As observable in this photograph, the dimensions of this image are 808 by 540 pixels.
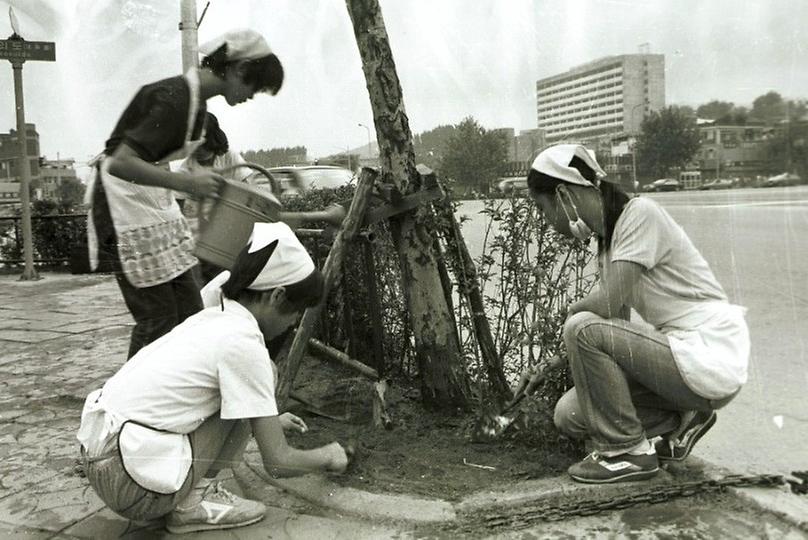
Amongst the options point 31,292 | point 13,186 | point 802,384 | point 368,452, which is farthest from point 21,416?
point 13,186

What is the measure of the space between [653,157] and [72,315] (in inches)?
233

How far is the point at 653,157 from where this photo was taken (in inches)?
103

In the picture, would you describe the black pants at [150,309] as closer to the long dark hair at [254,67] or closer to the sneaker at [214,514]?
the sneaker at [214,514]

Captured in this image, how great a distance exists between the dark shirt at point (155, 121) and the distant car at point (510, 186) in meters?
1.31

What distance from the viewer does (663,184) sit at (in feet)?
8.77

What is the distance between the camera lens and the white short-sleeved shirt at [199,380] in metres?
2.15

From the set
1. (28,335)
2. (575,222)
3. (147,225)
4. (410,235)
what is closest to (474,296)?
(410,235)

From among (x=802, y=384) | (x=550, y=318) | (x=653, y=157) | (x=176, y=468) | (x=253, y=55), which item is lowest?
(x=802, y=384)

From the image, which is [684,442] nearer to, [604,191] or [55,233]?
[604,191]

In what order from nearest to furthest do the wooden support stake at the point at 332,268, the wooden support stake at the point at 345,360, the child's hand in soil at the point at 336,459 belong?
the child's hand in soil at the point at 336,459 → the wooden support stake at the point at 332,268 → the wooden support stake at the point at 345,360

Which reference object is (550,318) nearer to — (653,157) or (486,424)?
(486,424)

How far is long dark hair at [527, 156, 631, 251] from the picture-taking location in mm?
2598

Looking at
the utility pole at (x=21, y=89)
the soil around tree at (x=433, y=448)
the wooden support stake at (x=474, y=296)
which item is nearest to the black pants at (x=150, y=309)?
the soil around tree at (x=433, y=448)

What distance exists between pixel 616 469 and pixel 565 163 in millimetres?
1061
